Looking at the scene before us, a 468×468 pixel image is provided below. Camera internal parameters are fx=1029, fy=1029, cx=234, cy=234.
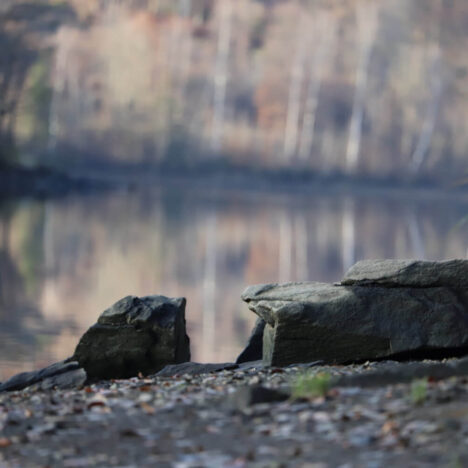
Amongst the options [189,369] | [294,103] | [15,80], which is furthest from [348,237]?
[294,103]

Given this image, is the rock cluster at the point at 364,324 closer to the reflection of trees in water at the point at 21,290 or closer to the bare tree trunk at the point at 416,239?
the reflection of trees in water at the point at 21,290

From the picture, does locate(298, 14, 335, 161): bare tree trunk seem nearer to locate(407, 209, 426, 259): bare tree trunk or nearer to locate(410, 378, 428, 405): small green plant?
locate(407, 209, 426, 259): bare tree trunk

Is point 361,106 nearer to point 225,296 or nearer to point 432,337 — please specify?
point 225,296

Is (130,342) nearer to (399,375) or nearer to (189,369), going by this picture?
(189,369)

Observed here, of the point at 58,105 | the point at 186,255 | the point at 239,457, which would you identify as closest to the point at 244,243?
the point at 186,255

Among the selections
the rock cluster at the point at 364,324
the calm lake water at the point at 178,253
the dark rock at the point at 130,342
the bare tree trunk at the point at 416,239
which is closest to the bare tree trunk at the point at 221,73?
the calm lake water at the point at 178,253

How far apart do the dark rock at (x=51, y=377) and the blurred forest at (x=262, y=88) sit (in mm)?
51479

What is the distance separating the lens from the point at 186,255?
80.7ft

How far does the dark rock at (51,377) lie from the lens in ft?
26.5

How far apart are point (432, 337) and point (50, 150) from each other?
54805mm

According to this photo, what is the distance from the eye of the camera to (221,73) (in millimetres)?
65812

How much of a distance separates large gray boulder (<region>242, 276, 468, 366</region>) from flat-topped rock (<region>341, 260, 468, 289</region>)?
0.58 ft

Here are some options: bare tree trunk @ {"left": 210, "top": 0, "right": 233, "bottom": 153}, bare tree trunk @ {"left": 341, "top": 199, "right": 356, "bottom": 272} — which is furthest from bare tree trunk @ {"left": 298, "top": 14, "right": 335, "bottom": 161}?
bare tree trunk @ {"left": 341, "top": 199, "right": 356, "bottom": 272}

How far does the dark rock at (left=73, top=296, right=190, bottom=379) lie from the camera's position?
28.9 feet
